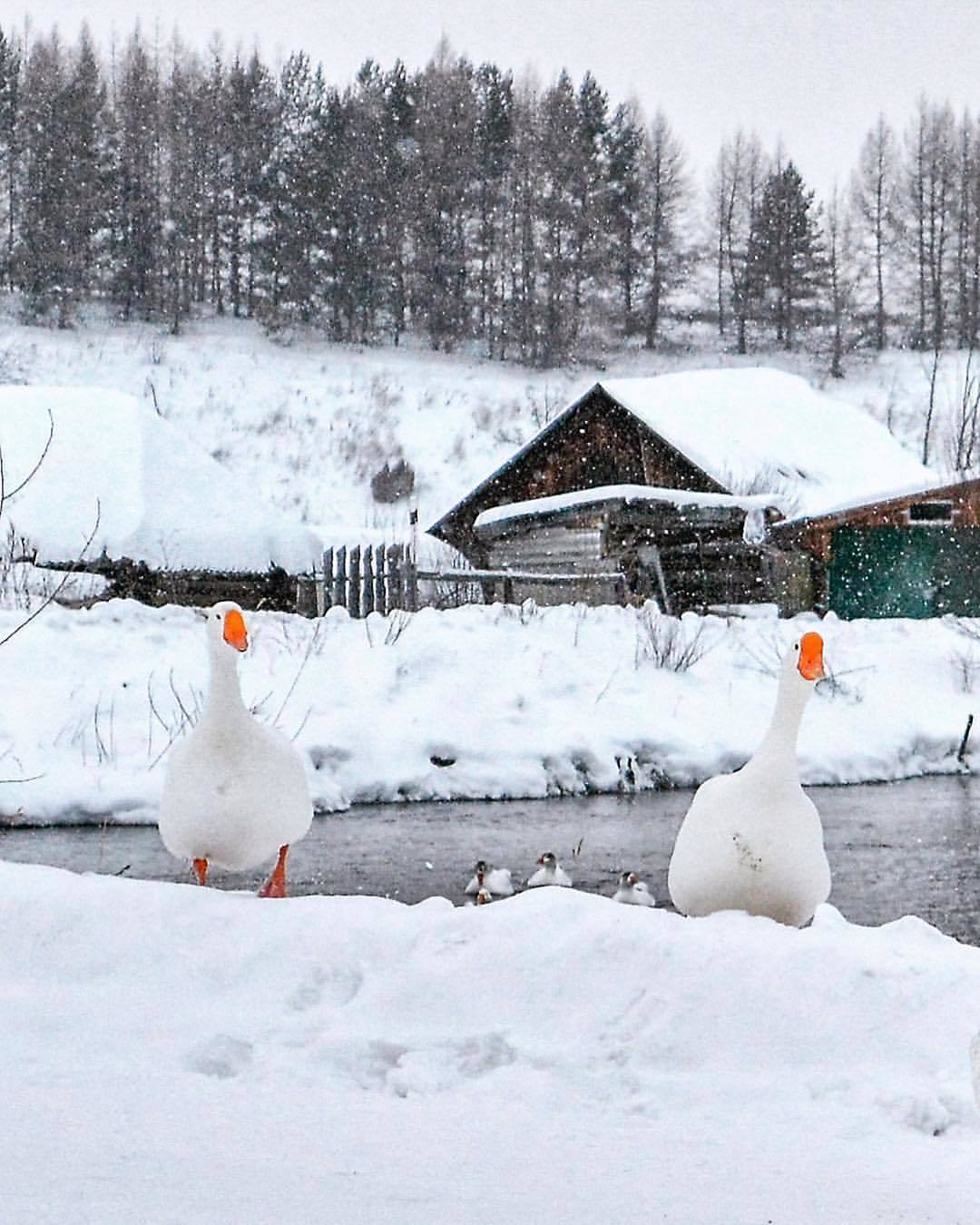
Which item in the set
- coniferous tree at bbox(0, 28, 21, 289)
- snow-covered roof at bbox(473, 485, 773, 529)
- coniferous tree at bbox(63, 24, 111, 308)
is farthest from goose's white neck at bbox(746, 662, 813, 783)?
coniferous tree at bbox(0, 28, 21, 289)

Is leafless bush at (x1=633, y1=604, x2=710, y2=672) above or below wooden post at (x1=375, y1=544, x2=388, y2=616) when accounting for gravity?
below

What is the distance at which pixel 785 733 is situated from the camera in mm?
4559

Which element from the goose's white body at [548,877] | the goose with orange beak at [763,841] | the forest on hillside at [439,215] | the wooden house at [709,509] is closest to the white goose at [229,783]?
the goose with orange beak at [763,841]

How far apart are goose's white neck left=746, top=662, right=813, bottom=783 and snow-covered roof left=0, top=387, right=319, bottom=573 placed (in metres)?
11.0

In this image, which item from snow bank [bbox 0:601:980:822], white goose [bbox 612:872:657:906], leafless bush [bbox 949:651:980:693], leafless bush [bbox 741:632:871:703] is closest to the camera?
white goose [bbox 612:872:657:906]

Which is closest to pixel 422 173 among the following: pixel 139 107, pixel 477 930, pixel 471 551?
pixel 139 107

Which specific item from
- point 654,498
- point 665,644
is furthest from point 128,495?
point 654,498

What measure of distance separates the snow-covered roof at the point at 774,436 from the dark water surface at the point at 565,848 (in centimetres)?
1578

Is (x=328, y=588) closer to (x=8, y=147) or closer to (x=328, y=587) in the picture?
(x=328, y=587)

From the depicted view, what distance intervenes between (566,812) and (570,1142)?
21.6ft

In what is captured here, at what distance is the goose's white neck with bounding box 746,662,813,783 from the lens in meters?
4.52

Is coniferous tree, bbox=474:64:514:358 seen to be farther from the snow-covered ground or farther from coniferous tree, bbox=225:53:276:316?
the snow-covered ground

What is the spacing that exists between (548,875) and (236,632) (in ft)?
8.34

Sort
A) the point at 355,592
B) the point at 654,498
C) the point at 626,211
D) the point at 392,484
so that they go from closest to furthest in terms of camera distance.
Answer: the point at 355,592
the point at 654,498
the point at 392,484
the point at 626,211
